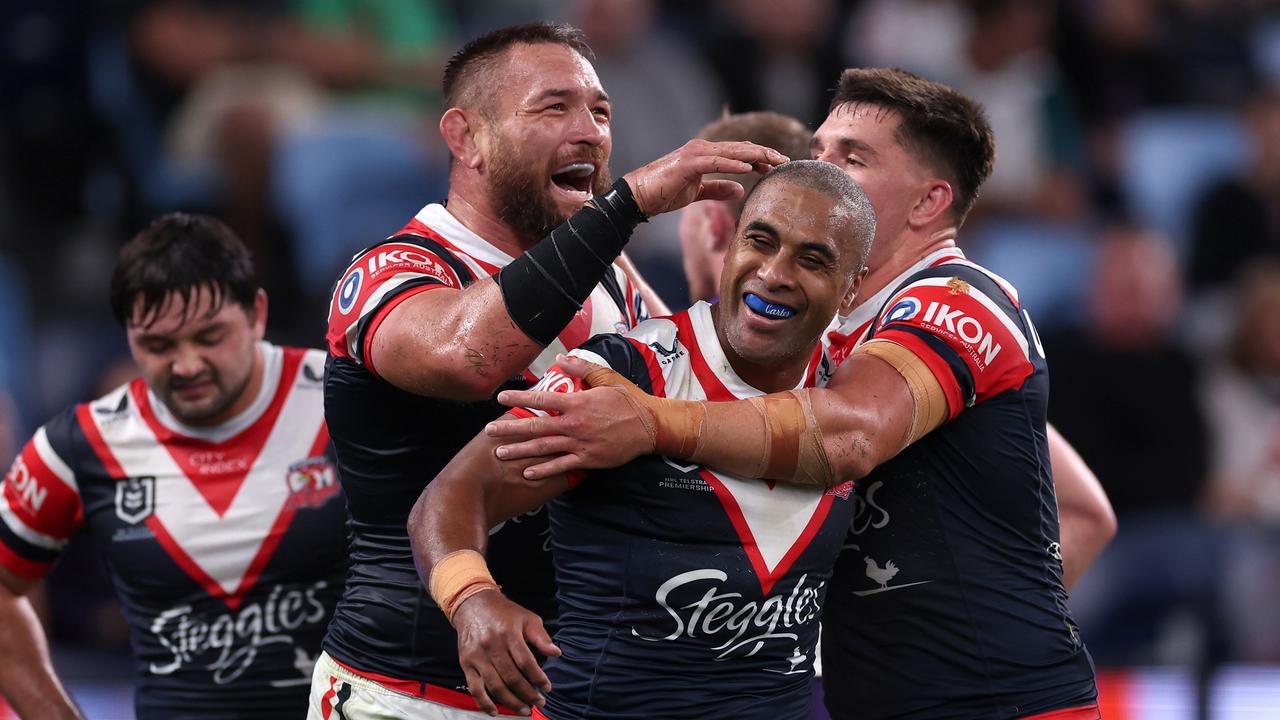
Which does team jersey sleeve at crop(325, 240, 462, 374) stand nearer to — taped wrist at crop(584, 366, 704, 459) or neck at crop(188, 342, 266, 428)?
taped wrist at crop(584, 366, 704, 459)

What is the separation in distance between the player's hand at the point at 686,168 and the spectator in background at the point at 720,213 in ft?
4.44

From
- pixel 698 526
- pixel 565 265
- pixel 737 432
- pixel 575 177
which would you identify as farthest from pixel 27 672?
pixel 737 432

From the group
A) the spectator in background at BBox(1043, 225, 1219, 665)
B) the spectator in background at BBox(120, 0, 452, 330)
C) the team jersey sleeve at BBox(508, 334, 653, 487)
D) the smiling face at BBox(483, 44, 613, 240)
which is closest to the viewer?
the team jersey sleeve at BBox(508, 334, 653, 487)

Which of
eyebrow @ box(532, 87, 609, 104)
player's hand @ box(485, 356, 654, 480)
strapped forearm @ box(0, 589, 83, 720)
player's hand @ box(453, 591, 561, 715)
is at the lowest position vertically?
strapped forearm @ box(0, 589, 83, 720)

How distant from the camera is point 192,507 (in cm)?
454

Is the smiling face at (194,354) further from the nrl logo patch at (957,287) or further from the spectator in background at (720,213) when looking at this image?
the nrl logo patch at (957,287)

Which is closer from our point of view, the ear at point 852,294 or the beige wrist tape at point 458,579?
the beige wrist tape at point 458,579

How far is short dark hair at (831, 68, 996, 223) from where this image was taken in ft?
12.8

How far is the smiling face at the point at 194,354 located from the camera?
4449mm

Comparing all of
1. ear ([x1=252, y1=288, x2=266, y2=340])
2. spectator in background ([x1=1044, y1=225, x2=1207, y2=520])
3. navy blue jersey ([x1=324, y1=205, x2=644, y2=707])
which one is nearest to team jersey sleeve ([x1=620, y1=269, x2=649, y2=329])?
navy blue jersey ([x1=324, y1=205, x2=644, y2=707])

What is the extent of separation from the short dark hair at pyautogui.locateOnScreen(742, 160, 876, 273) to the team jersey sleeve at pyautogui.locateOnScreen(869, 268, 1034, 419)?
0.75ft


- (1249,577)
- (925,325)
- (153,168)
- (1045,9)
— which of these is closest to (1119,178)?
(1045,9)

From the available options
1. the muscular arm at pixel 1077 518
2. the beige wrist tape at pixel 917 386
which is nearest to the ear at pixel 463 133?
the beige wrist tape at pixel 917 386

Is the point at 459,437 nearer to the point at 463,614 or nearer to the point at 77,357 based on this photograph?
the point at 463,614
